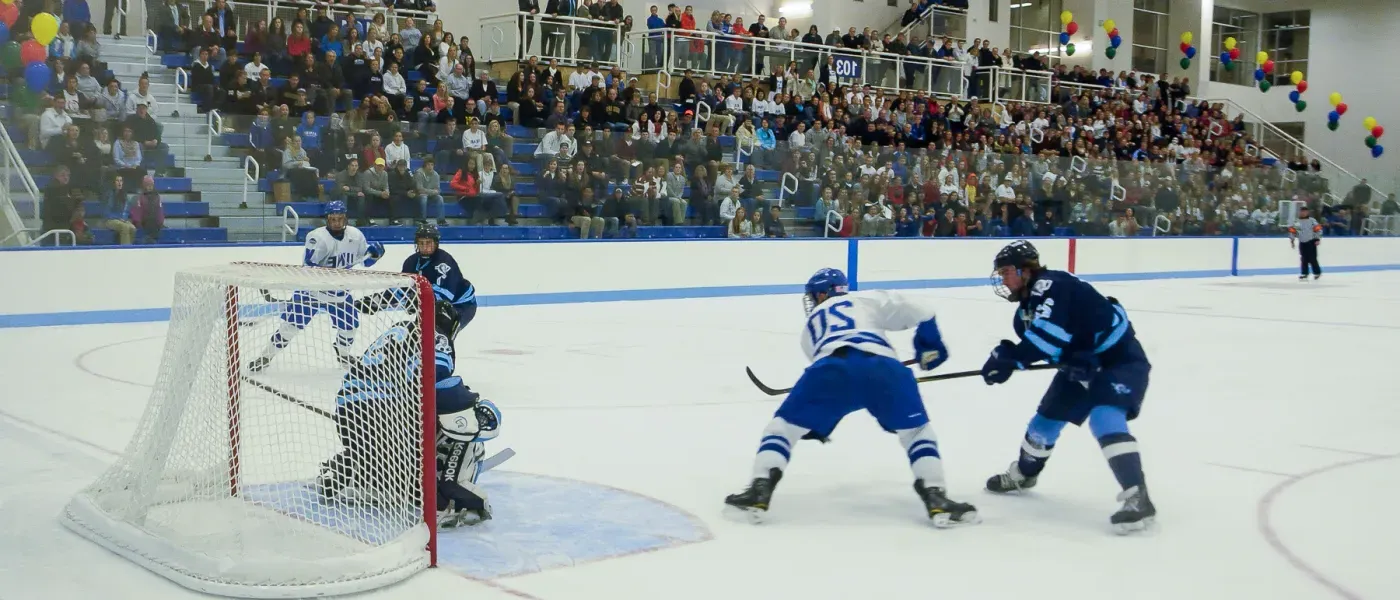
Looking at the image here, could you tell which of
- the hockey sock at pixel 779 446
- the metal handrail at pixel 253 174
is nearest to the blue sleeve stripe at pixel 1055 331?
the hockey sock at pixel 779 446

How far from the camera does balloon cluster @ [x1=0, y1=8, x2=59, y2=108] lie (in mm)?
10230

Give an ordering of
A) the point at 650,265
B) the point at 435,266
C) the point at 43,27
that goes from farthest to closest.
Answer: the point at 650,265, the point at 43,27, the point at 435,266

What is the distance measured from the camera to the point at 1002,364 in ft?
13.6

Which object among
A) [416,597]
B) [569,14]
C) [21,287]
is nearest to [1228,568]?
[416,597]

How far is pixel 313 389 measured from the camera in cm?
390

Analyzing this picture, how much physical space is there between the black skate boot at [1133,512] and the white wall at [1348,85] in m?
28.3

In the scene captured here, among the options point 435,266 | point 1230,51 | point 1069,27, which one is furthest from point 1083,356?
point 1230,51

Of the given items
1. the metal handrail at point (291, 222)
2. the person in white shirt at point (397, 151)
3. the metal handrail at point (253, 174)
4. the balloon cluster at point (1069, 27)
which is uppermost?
the balloon cluster at point (1069, 27)

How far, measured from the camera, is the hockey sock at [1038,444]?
4.30m

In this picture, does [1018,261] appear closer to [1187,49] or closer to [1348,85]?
[1187,49]

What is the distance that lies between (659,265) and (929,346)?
29.4ft

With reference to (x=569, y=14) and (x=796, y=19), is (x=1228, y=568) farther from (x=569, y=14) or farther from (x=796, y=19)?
(x=796, y=19)

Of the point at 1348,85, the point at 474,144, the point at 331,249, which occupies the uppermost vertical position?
the point at 1348,85

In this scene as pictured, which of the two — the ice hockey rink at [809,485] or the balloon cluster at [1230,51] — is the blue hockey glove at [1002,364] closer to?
the ice hockey rink at [809,485]
